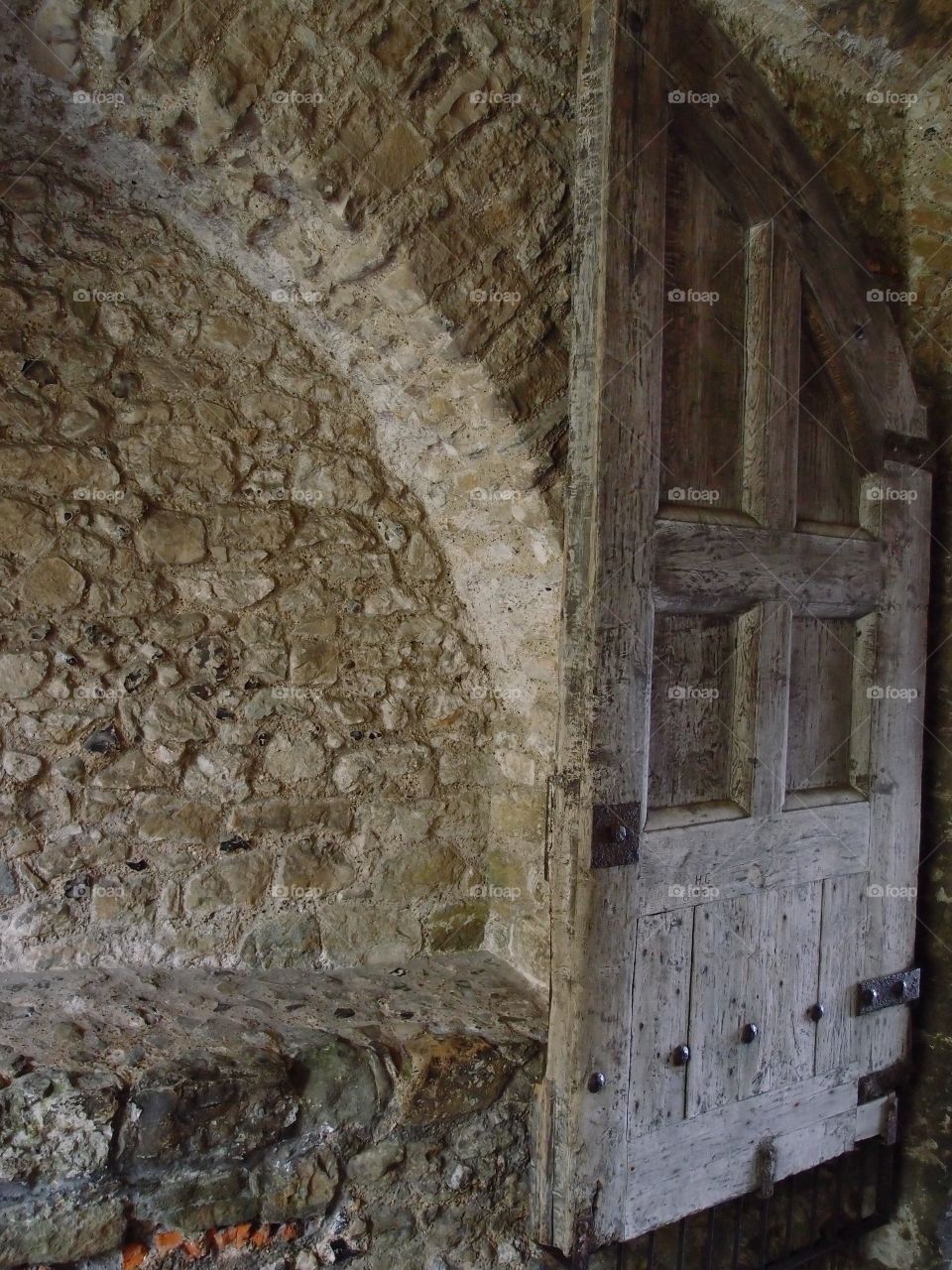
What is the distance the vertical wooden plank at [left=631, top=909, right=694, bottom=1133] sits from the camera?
5.96ft

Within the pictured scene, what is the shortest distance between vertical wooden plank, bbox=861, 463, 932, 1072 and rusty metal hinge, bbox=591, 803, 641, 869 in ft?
2.77

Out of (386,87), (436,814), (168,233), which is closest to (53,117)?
(168,233)

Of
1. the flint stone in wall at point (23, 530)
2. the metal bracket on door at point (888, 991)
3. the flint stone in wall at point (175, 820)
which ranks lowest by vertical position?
the metal bracket on door at point (888, 991)

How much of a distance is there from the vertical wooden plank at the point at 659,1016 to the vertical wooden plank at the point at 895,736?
2.13 feet

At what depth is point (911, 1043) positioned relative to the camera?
238cm

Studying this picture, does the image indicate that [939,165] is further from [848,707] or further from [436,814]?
[436,814]

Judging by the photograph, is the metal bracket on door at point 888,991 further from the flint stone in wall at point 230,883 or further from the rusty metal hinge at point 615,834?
the flint stone in wall at point 230,883

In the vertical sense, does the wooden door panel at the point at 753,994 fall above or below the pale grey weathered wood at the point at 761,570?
below

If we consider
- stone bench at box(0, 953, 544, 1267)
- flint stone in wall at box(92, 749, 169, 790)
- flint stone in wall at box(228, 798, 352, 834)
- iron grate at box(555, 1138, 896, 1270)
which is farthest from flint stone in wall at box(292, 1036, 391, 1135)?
iron grate at box(555, 1138, 896, 1270)

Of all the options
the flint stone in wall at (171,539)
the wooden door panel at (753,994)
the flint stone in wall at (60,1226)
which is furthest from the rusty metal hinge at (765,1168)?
the flint stone in wall at (171,539)

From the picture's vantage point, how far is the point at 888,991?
2.24 meters

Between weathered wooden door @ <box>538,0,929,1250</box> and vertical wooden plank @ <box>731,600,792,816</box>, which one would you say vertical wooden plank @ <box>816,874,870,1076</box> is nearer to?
weathered wooden door @ <box>538,0,929,1250</box>

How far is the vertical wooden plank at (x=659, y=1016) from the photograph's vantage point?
5.96 ft

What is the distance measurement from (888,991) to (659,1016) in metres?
0.79
